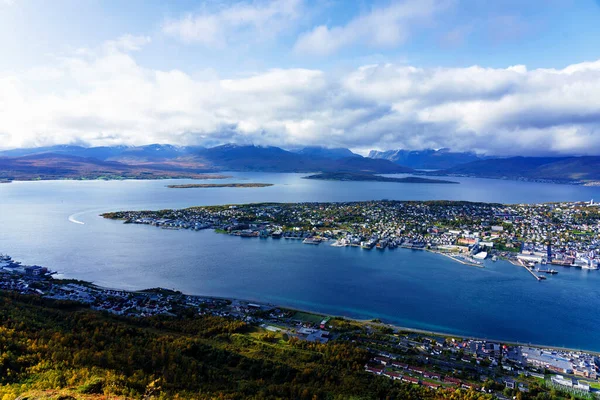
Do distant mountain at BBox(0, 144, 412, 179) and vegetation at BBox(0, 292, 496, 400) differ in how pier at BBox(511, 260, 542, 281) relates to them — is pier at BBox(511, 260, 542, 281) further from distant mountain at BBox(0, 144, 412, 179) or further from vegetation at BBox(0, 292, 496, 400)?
distant mountain at BBox(0, 144, 412, 179)

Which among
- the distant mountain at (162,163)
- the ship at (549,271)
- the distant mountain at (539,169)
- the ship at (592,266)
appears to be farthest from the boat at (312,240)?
the distant mountain at (539,169)

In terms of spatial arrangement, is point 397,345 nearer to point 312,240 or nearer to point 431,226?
point 312,240

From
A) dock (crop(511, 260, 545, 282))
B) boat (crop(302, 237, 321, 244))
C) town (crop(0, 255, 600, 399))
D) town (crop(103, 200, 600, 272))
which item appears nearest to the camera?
town (crop(0, 255, 600, 399))

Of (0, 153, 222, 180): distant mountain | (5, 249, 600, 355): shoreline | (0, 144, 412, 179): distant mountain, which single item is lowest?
(5, 249, 600, 355): shoreline

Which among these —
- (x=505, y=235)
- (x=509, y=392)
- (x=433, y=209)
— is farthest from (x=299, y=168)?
(x=509, y=392)

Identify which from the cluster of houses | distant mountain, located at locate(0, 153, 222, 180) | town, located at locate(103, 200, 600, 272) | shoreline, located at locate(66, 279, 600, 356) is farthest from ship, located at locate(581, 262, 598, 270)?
distant mountain, located at locate(0, 153, 222, 180)

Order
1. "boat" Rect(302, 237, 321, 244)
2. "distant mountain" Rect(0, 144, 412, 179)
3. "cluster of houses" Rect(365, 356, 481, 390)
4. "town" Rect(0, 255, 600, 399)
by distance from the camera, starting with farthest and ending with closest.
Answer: "distant mountain" Rect(0, 144, 412, 179) < "boat" Rect(302, 237, 321, 244) < "town" Rect(0, 255, 600, 399) < "cluster of houses" Rect(365, 356, 481, 390)
